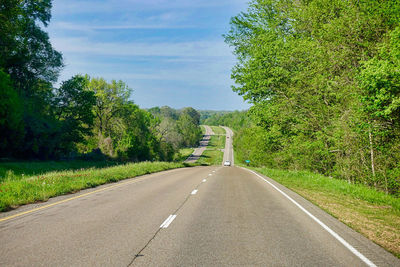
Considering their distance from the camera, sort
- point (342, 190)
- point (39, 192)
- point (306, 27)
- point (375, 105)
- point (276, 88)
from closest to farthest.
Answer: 1. point (39, 192)
2. point (375, 105)
3. point (342, 190)
4. point (306, 27)
5. point (276, 88)

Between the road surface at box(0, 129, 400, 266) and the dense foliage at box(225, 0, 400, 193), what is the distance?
6.97 metres

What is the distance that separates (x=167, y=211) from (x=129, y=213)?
108cm

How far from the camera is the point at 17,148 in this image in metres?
36.5

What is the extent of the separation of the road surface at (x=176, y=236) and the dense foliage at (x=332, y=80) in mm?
6966

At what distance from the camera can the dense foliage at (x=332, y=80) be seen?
525 inches

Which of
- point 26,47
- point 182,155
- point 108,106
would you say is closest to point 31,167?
point 26,47

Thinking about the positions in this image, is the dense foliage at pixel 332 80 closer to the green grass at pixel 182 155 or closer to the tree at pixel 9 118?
the tree at pixel 9 118

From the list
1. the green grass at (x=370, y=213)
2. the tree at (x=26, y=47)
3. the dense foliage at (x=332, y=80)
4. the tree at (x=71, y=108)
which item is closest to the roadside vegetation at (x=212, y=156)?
the tree at (x=71, y=108)

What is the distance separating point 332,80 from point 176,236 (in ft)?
51.7

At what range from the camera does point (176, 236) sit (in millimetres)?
6207

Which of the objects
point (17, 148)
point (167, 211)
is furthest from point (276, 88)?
point (17, 148)

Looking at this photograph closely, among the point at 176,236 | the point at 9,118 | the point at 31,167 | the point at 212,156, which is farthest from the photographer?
the point at 212,156

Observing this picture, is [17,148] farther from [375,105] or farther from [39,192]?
[375,105]

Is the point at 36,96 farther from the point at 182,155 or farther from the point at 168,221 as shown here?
the point at 182,155
